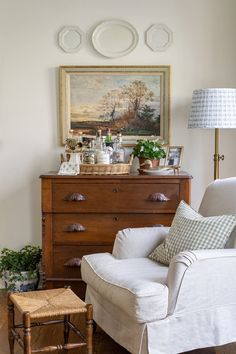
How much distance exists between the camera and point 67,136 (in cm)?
423

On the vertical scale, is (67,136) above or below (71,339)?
above

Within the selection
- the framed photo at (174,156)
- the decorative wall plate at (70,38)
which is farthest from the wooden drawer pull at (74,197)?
the decorative wall plate at (70,38)

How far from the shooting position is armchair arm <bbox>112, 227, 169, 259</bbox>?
10.6 feet

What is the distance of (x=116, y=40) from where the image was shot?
4.17 m

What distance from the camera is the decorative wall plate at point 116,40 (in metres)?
4.16

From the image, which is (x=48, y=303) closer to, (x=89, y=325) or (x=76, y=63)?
(x=89, y=325)

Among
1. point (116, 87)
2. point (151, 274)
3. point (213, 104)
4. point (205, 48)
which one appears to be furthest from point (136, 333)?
point (205, 48)

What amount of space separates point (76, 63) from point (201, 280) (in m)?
2.16

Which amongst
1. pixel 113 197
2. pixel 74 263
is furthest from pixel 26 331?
pixel 113 197

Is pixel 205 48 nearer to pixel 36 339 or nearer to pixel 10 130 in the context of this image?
pixel 10 130

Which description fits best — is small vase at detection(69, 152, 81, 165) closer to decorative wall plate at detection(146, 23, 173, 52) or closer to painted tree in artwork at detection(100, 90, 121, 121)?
painted tree in artwork at detection(100, 90, 121, 121)

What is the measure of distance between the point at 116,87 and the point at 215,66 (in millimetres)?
763

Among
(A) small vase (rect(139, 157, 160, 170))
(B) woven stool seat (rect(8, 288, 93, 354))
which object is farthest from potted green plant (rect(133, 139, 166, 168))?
(B) woven stool seat (rect(8, 288, 93, 354))

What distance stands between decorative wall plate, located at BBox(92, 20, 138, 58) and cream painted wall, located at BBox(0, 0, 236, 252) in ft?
0.17
